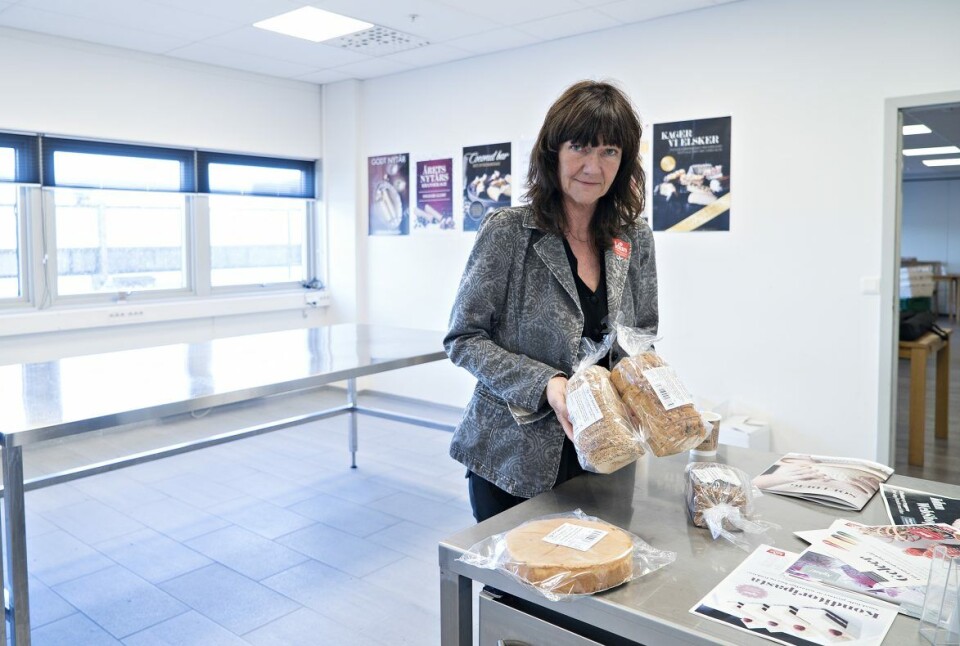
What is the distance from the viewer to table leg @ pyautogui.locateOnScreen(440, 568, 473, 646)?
3.63 ft

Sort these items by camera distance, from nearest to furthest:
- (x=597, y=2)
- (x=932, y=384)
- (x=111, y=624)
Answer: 1. (x=111, y=624)
2. (x=597, y=2)
3. (x=932, y=384)

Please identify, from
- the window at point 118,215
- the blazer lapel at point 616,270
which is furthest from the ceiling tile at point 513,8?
the blazer lapel at point 616,270

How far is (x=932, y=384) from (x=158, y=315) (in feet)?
22.7

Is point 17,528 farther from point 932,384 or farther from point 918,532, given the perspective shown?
point 932,384

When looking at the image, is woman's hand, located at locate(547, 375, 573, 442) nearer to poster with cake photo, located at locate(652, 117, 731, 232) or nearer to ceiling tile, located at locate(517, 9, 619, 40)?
poster with cake photo, located at locate(652, 117, 731, 232)

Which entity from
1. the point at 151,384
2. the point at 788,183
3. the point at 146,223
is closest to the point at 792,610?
the point at 151,384

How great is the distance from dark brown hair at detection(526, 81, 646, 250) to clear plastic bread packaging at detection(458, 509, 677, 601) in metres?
0.60

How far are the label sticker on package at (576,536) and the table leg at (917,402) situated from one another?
12.6 ft

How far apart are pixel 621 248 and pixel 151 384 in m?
1.75

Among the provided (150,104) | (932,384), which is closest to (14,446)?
(150,104)

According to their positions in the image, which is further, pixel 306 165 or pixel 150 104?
pixel 306 165

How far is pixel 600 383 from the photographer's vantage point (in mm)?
1180

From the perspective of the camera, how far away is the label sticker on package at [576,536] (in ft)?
3.36

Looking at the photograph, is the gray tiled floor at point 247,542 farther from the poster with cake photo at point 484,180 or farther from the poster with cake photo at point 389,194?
the poster with cake photo at point 389,194
